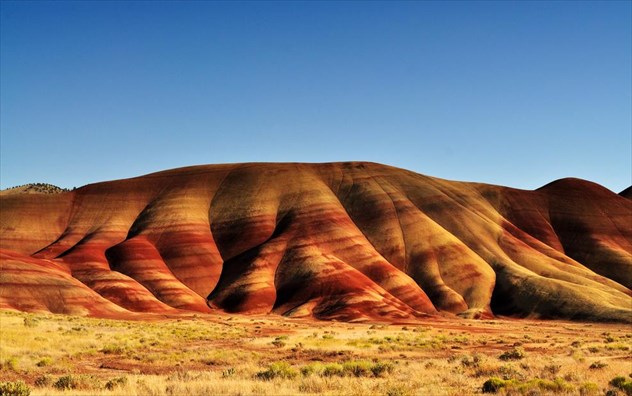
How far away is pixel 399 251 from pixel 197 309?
1613 inches

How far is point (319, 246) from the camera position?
11075cm

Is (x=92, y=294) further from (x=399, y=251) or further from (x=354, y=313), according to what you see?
(x=399, y=251)

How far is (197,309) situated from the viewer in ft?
309

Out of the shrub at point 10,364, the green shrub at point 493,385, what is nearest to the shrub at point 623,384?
the green shrub at point 493,385

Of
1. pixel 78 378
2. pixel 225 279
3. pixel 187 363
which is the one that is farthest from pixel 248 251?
pixel 78 378

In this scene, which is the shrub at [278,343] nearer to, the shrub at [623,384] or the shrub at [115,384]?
the shrub at [115,384]

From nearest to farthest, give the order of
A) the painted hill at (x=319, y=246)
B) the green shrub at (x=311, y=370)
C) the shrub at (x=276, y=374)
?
the shrub at (x=276, y=374)
the green shrub at (x=311, y=370)
the painted hill at (x=319, y=246)

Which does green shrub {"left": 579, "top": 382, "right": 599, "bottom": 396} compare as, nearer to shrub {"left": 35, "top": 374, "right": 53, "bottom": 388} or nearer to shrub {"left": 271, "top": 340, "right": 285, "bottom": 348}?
shrub {"left": 35, "top": 374, "right": 53, "bottom": 388}

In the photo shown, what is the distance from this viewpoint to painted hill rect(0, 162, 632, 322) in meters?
93.8

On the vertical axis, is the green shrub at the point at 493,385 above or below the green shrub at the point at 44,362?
above

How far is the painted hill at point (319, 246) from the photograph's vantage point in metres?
93.8

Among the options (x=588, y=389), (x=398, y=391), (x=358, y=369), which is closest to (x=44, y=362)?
(x=358, y=369)

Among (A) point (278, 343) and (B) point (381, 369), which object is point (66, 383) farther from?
(A) point (278, 343)

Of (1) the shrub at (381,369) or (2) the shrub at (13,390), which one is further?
(1) the shrub at (381,369)
